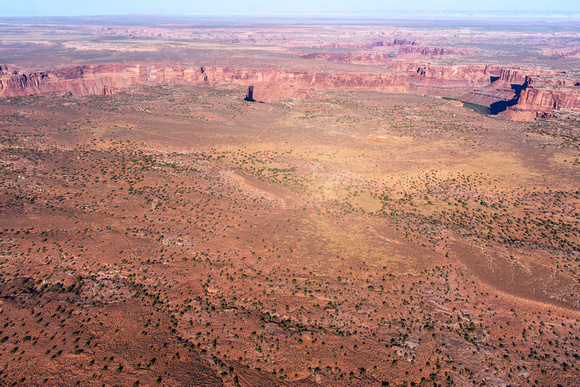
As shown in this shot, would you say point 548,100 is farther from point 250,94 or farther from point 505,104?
point 250,94

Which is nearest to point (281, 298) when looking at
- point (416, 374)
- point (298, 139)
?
point (416, 374)

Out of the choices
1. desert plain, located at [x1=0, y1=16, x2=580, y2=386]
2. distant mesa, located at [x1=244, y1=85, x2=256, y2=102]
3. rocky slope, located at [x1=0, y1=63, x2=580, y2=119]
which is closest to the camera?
desert plain, located at [x1=0, y1=16, x2=580, y2=386]

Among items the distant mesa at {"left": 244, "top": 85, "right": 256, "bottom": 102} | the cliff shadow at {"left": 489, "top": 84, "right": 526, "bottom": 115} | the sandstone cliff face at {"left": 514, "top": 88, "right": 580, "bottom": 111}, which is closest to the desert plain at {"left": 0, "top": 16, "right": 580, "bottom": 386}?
the sandstone cliff face at {"left": 514, "top": 88, "right": 580, "bottom": 111}

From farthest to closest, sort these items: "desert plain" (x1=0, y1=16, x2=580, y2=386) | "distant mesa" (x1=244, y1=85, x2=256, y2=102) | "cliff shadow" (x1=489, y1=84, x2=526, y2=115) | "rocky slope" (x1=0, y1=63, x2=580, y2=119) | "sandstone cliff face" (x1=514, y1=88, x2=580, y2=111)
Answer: "distant mesa" (x1=244, y1=85, x2=256, y2=102)
"cliff shadow" (x1=489, y1=84, x2=526, y2=115)
"rocky slope" (x1=0, y1=63, x2=580, y2=119)
"sandstone cliff face" (x1=514, y1=88, x2=580, y2=111)
"desert plain" (x1=0, y1=16, x2=580, y2=386)

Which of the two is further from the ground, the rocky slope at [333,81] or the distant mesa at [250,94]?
the rocky slope at [333,81]

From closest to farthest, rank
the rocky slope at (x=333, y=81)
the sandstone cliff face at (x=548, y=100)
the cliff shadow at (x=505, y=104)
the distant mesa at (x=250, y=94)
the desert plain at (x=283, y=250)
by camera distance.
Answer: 1. the desert plain at (x=283, y=250)
2. the sandstone cliff face at (x=548, y=100)
3. the rocky slope at (x=333, y=81)
4. the cliff shadow at (x=505, y=104)
5. the distant mesa at (x=250, y=94)

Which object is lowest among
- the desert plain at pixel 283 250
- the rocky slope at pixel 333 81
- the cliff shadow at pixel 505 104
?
the desert plain at pixel 283 250

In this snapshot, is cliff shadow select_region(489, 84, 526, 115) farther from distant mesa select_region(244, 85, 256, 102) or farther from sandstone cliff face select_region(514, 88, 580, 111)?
distant mesa select_region(244, 85, 256, 102)

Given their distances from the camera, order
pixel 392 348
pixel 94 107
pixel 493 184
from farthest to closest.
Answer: pixel 94 107 → pixel 493 184 → pixel 392 348

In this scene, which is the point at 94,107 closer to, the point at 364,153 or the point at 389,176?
the point at 364,153

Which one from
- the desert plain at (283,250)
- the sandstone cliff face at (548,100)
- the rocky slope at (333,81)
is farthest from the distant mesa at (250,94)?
the sandstone cliff face at (548,100)

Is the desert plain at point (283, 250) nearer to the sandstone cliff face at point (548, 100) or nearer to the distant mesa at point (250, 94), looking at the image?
the sandstone cliff face at point (548, 100)
